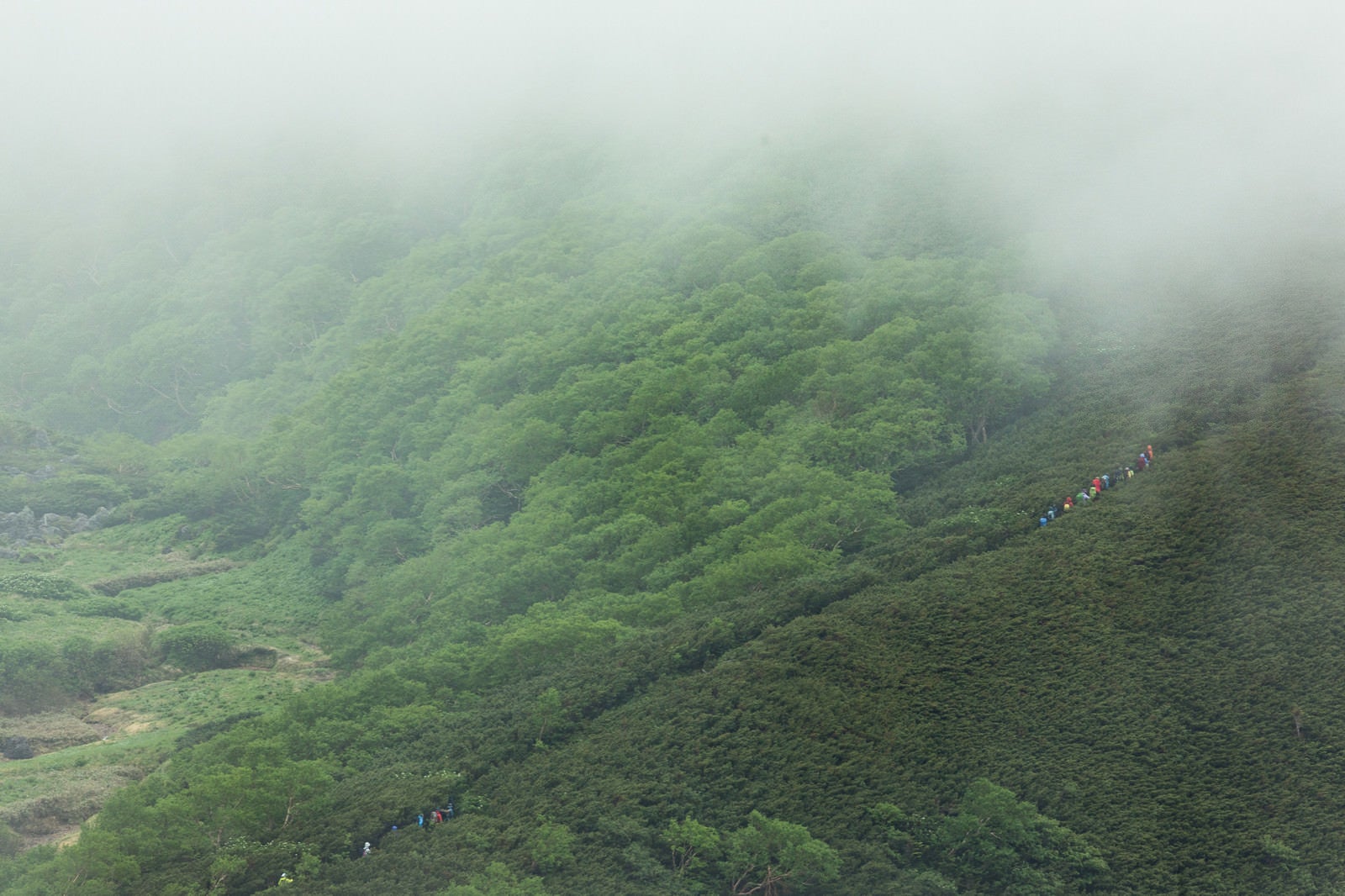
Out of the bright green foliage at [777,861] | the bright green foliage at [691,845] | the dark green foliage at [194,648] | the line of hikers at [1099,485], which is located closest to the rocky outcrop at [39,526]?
the dark green foliage at [194,648]

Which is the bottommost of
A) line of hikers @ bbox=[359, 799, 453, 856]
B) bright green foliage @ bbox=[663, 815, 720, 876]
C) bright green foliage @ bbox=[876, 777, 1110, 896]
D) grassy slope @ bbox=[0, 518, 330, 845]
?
bright green foliage @ bbox=[876, 777, 1110, 896]

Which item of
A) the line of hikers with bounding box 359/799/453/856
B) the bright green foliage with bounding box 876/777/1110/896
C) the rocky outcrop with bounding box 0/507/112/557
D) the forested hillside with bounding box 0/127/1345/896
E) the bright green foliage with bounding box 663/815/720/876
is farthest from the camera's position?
the rocky outcrop with bounding box 0/507/112/557

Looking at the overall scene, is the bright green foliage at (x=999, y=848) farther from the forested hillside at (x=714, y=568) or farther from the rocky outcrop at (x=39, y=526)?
the rocky outcrop at (x=39, y=526)

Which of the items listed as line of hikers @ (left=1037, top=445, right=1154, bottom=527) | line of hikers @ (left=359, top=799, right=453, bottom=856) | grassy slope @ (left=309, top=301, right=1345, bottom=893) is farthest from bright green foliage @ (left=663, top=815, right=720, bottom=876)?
line of hikers @ (left=1037, top=445, right=1154, bottom=527)

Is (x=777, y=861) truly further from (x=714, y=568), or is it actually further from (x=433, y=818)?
(x=714, y=568)

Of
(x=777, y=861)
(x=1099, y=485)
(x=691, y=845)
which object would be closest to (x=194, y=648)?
(x=691, y=845)

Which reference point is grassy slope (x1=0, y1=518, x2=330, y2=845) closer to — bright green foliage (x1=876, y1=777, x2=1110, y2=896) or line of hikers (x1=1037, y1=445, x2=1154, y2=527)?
bright green foliage (x1=876, y1=777, x2=1110, y2=896)
